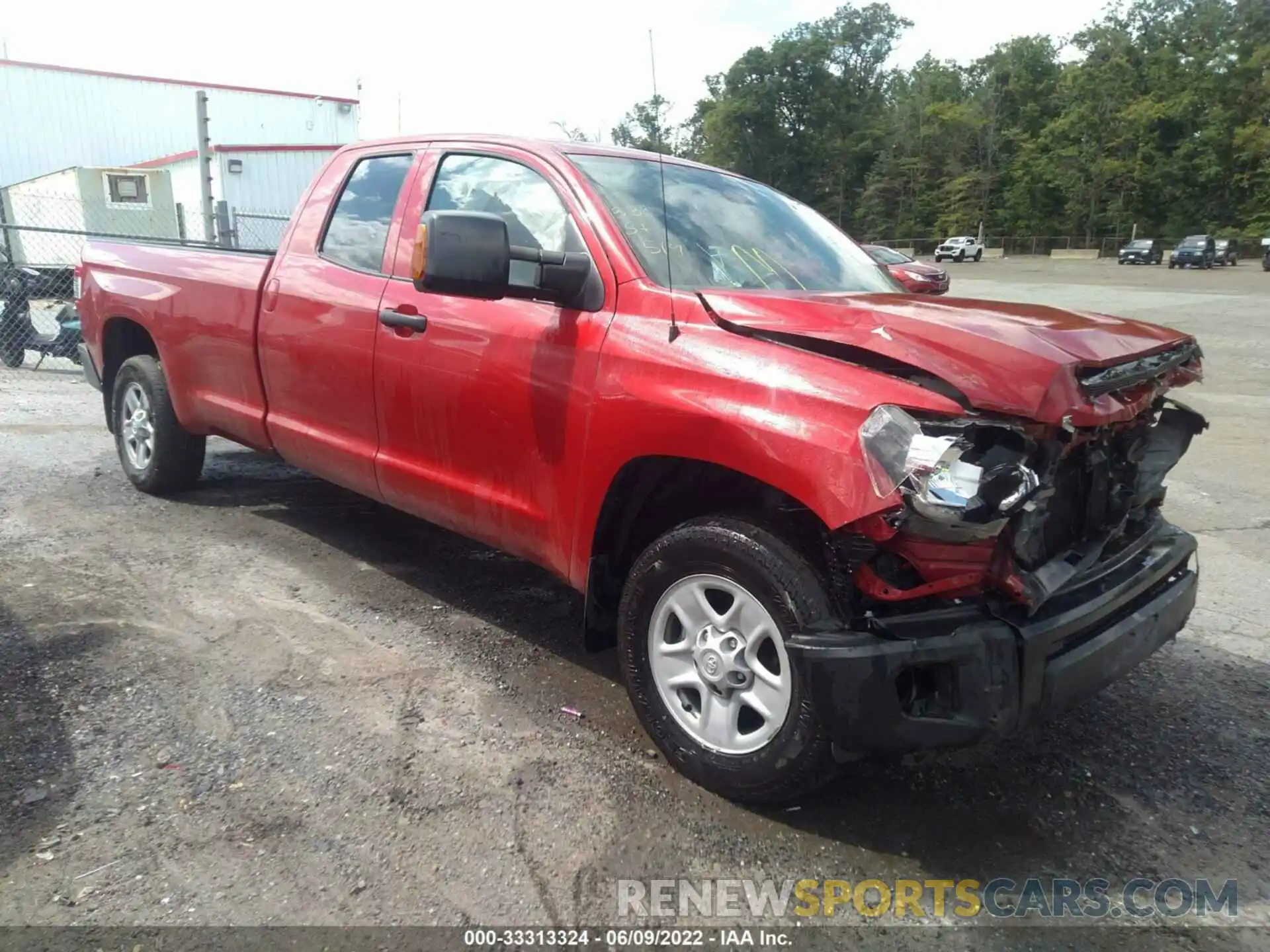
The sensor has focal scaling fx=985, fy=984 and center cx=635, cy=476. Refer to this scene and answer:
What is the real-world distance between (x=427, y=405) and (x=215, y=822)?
163 centimetres

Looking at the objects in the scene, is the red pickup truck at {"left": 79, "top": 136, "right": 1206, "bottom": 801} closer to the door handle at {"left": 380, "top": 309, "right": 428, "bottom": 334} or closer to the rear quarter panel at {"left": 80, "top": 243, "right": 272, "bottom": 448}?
the door handle at {"left": 380, "top": 309, "right": 428, "bottom": 334}

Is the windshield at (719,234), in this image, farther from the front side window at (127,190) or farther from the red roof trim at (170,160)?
the front side window at (127,190)

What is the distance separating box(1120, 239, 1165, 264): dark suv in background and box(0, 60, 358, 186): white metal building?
39.0 m

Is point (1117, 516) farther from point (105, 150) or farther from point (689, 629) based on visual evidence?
point (105, 150)

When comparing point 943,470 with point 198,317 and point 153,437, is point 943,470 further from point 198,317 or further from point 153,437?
point 153,437

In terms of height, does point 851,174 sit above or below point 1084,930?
above

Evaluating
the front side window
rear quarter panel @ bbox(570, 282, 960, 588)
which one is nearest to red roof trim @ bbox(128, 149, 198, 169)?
the front side window

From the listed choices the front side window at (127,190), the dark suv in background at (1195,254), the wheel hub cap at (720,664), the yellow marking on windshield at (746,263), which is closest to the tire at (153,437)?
the yellow marking on windshield at (746,263)

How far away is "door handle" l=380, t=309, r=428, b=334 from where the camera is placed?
12.2ft

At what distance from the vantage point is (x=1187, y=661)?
392 centimetres

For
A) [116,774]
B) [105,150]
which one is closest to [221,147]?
[105,150]

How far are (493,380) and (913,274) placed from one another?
12.6 metres

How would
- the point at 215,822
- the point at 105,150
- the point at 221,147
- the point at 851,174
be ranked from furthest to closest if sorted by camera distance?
the point at 851,174 < the point at 105,150 < the point at 221,147 < the point at 215,822

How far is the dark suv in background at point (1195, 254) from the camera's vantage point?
46.2 meters
